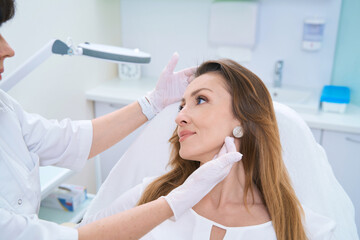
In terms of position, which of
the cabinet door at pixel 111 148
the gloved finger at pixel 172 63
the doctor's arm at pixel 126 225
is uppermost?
the gloved finger at pixel 172 63

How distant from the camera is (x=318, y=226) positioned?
1198 millimetres

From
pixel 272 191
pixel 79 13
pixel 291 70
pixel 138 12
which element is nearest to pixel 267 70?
pixel 291 70

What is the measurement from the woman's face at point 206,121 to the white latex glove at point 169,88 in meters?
0.24

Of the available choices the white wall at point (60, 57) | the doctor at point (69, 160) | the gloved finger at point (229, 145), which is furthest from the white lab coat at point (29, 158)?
the white wall at point (60, 57)

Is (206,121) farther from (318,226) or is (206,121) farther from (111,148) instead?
(111,148)

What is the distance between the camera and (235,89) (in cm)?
126

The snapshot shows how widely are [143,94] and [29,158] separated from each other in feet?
4.49

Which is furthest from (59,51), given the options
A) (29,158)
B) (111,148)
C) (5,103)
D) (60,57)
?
(111,148)

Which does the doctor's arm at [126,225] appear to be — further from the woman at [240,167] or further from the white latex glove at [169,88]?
the white latex glove at [169,88]

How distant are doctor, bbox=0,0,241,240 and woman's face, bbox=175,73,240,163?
0.09 metres

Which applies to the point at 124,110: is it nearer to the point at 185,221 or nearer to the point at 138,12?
the point at 185,221

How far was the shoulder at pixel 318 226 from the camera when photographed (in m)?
1.16

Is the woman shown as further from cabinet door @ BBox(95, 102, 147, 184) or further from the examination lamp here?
cabinet door @ BBox(95, 102, 147, 184)

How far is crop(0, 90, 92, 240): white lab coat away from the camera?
37.5 inches
